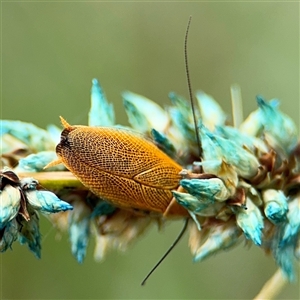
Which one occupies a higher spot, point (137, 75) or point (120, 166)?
point (120, 166)

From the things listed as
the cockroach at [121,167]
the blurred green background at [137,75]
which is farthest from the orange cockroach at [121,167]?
the blurred green background at [137,75]

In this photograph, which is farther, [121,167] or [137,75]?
[137,75]

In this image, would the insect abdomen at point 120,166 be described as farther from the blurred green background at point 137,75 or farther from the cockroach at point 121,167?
the blurred green background at point 137,75

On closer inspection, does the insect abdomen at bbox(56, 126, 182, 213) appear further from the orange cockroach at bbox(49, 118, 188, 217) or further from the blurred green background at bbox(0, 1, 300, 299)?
the blurred green background at bbox(0, 1, 300, 299)

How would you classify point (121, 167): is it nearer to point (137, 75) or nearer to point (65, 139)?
point (65, 139)

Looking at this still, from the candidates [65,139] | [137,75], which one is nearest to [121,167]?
[65,139]

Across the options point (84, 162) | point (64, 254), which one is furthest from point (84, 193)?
point (64, 254)

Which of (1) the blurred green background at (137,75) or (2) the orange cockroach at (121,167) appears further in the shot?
(1) the blurred green background at (137,75)

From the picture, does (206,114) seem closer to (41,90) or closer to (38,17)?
(41,90)

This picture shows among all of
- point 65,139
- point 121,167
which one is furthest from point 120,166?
point 65,139
